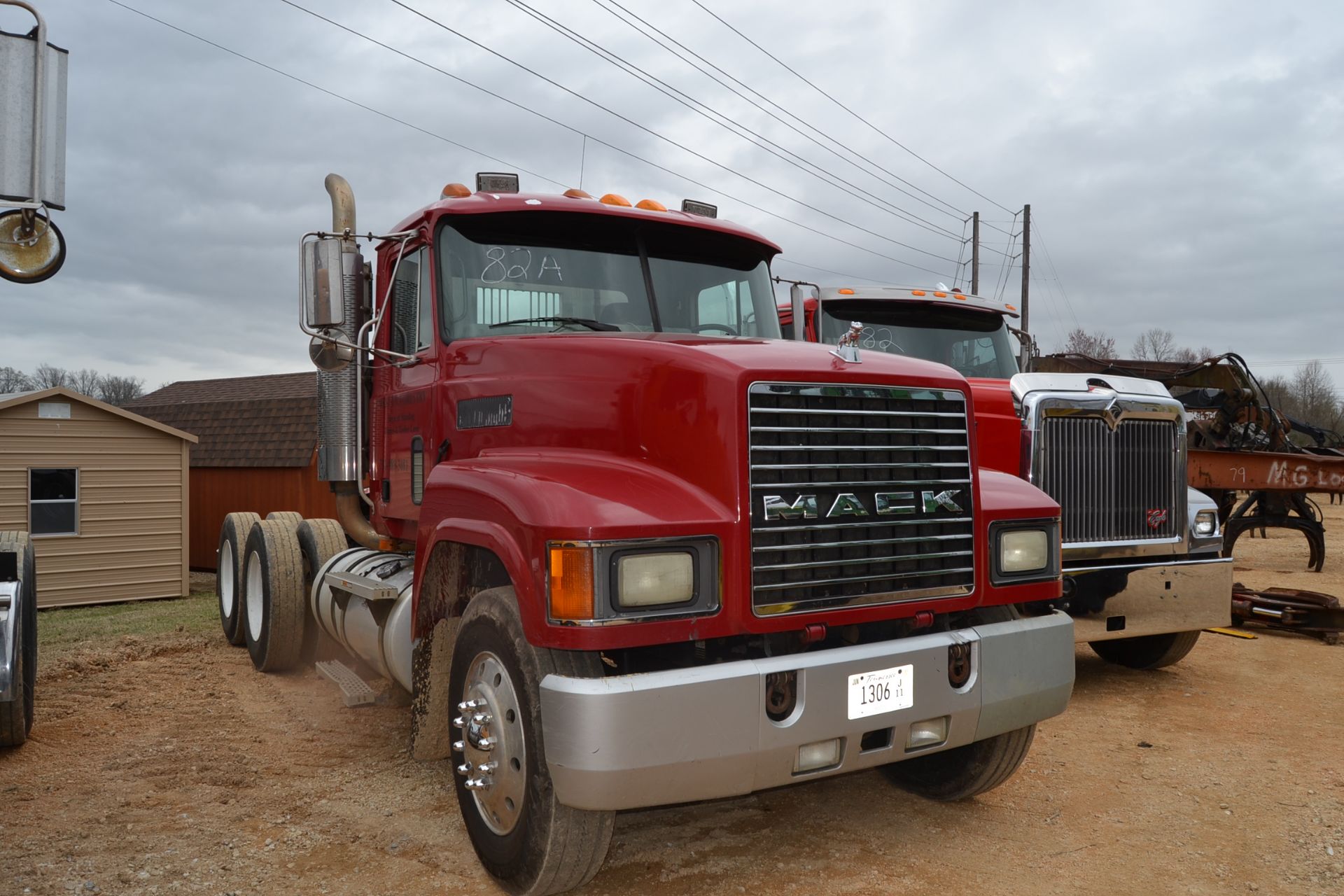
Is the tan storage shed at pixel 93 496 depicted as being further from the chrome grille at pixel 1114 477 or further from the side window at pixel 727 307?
the chrome grille at pixel 1114 477

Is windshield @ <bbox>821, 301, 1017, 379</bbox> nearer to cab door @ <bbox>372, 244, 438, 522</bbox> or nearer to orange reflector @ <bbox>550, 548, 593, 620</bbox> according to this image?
cab door @ <bbox>372, 244, 438, 522</bbox>

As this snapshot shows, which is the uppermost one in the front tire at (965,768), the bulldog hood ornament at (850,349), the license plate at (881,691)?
Answer: the bulldog hood ornament at (850,349)

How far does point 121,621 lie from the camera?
12469 millimetres

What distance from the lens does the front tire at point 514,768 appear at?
3373 mm

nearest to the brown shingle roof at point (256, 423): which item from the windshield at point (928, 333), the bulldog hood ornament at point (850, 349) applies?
the windshield at point (928, 333)

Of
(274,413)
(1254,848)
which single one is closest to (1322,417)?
(274,413)

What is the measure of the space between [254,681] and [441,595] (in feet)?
13.2

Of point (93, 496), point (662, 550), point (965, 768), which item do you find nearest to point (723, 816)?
point (965, 768)

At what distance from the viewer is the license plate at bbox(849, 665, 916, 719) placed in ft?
11.3

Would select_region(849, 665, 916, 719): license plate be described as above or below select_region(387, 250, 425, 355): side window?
below

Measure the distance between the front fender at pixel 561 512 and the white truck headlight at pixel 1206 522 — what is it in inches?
185

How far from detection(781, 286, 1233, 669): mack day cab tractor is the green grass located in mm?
7595

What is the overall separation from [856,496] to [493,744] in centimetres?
156

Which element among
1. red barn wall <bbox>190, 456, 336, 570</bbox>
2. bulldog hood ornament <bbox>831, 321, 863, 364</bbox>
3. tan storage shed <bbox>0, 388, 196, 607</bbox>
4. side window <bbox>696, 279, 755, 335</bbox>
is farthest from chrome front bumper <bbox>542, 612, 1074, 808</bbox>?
red barn wall <bbox>190, 456, 336, 570</bbox>
